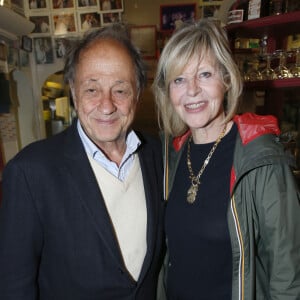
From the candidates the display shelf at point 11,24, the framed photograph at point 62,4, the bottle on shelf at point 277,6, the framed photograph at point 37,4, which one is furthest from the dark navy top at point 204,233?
the framed photograph at point 37,4

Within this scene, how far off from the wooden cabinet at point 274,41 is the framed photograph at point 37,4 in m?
1.97

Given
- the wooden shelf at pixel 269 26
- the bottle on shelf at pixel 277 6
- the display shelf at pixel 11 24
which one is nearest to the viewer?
the wooden shelf at pixel 269 26

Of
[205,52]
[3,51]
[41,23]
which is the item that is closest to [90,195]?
[205,52]

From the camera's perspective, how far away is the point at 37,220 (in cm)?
89

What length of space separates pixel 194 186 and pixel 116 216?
31 cm

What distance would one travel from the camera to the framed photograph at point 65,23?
274 centimetres

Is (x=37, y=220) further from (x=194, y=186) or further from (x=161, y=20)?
(x=161, y=20)

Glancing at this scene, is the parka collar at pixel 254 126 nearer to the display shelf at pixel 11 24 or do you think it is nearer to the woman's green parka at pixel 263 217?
the woman's green parka at pixel 263 217

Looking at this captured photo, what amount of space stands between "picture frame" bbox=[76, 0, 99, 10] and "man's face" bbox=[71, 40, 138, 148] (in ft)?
6.47

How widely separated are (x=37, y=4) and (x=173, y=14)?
1.31 metres

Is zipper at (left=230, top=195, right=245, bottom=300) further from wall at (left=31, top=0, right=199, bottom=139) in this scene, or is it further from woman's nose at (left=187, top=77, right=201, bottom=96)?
wall at (left=31, top=0, right=199, bottom=139)

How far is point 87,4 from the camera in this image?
2695 millimetres

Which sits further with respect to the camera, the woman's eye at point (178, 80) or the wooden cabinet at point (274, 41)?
the wooden cabinet at point (274, 41)

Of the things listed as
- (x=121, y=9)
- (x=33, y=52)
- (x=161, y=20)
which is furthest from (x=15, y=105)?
(x=161, y=20)
